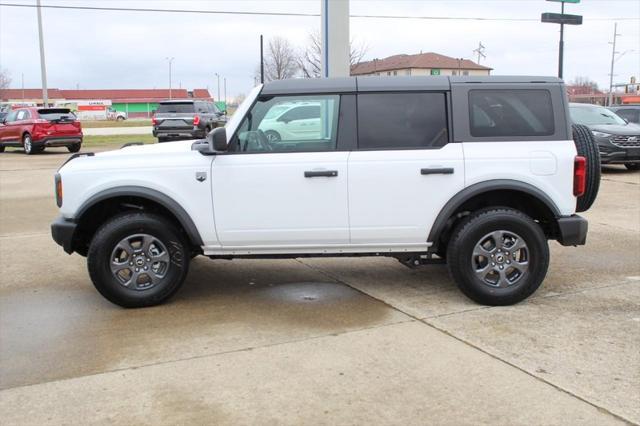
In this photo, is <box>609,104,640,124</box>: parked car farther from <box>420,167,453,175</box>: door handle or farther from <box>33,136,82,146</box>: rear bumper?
<box>33,136,82,146</box>: rear bumper

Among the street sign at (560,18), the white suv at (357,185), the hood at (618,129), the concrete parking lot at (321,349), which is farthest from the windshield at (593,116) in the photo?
the white suv at (357,185)

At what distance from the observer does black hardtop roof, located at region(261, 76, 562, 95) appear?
515cm

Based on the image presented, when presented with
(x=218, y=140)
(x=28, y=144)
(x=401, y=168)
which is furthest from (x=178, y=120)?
(x=401, y=168)

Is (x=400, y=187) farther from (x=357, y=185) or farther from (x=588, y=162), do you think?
(x=588, y=162)

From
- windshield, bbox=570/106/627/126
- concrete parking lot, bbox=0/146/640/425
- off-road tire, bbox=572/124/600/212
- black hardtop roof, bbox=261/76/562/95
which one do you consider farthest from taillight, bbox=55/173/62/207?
windshield, bbox=570/106/627/126

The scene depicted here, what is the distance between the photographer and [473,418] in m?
3.29

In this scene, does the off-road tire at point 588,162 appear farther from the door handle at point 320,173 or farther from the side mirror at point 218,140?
the side mirror at point 218,140

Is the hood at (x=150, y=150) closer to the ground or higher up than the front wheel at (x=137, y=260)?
higher up

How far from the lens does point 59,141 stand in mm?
20906

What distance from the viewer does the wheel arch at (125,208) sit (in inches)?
197

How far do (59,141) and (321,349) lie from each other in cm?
1908

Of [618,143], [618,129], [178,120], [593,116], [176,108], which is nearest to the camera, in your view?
[618,143]

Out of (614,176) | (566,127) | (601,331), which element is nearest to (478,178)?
(566,127)

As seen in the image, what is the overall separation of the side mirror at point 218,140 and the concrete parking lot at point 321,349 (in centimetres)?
131
